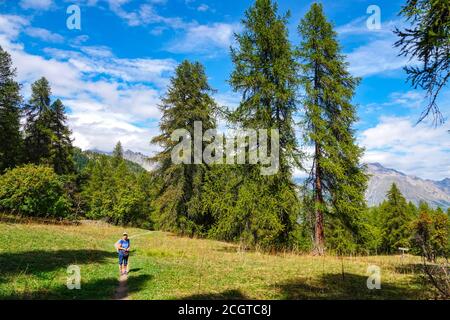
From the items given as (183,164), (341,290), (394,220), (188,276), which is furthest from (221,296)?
(394,220)

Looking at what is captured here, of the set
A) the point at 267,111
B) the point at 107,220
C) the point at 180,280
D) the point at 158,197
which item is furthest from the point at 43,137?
the point at 180,280

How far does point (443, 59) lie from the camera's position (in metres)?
10.2

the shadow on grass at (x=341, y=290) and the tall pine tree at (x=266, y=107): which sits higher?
the tall pine tree at (x=266, y=107)

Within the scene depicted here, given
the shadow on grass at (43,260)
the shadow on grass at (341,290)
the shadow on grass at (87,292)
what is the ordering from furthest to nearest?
1. the shadow on grass at (43,260)
2. the shadow on grass at (341,290)
3. the shadow on grass at (87,292)

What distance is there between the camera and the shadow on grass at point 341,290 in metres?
9.93

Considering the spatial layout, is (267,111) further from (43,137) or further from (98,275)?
(43,137)

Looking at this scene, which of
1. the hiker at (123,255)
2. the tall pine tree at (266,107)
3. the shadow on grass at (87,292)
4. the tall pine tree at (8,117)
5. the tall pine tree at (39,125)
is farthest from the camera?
the tall pine tree at (39,125)

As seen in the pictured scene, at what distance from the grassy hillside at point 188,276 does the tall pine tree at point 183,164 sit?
1206 centimetres

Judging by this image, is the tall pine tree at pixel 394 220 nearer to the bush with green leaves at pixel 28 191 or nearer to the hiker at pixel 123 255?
the bush with green leaves at pixel 28 191

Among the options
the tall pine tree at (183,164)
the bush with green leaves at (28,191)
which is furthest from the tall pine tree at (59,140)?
the tall pine tree at (183,164)

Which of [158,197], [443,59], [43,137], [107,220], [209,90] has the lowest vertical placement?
[107,220]

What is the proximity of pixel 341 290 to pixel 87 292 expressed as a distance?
8.02 meters

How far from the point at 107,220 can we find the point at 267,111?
131 feet

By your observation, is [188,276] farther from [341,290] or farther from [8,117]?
[8,117]
